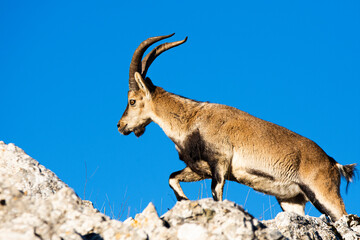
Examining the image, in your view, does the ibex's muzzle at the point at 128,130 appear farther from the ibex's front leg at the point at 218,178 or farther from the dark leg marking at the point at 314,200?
the dark leg marking at the point at 314,200

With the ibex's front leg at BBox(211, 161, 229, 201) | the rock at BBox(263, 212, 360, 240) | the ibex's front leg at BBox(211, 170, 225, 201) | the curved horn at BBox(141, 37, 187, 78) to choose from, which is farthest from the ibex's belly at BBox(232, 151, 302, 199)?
the curved horn at BBox(141, 37, 187, 78)

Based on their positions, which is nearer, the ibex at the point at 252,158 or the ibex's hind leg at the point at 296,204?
the ibex at the point at 252,158

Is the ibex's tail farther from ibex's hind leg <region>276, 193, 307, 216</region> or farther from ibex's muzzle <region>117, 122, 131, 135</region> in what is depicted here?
ibex's muzzle <region>117, 122, 131, 135</region>

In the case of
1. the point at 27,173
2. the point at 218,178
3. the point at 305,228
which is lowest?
the point at 305,228

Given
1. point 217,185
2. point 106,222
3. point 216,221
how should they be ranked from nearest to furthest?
point 106,222, point 216,221, point 217,185

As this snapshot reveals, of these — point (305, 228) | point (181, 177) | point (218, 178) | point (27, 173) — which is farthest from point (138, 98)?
point (305, 228)

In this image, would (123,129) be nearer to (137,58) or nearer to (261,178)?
(137,58)

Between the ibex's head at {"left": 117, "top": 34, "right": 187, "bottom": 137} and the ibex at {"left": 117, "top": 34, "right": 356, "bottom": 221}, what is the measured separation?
805 mm

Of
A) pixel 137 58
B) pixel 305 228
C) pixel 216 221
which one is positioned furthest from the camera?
pixel 137 58

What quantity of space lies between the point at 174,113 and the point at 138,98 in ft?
3.59

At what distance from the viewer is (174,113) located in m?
10.2

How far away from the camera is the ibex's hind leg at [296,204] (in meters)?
9.93

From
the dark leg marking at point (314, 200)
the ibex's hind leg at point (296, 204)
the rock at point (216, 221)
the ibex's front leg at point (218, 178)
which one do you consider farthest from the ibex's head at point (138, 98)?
the rock at point (216, 221)

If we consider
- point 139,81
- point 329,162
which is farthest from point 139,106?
point 329,162
